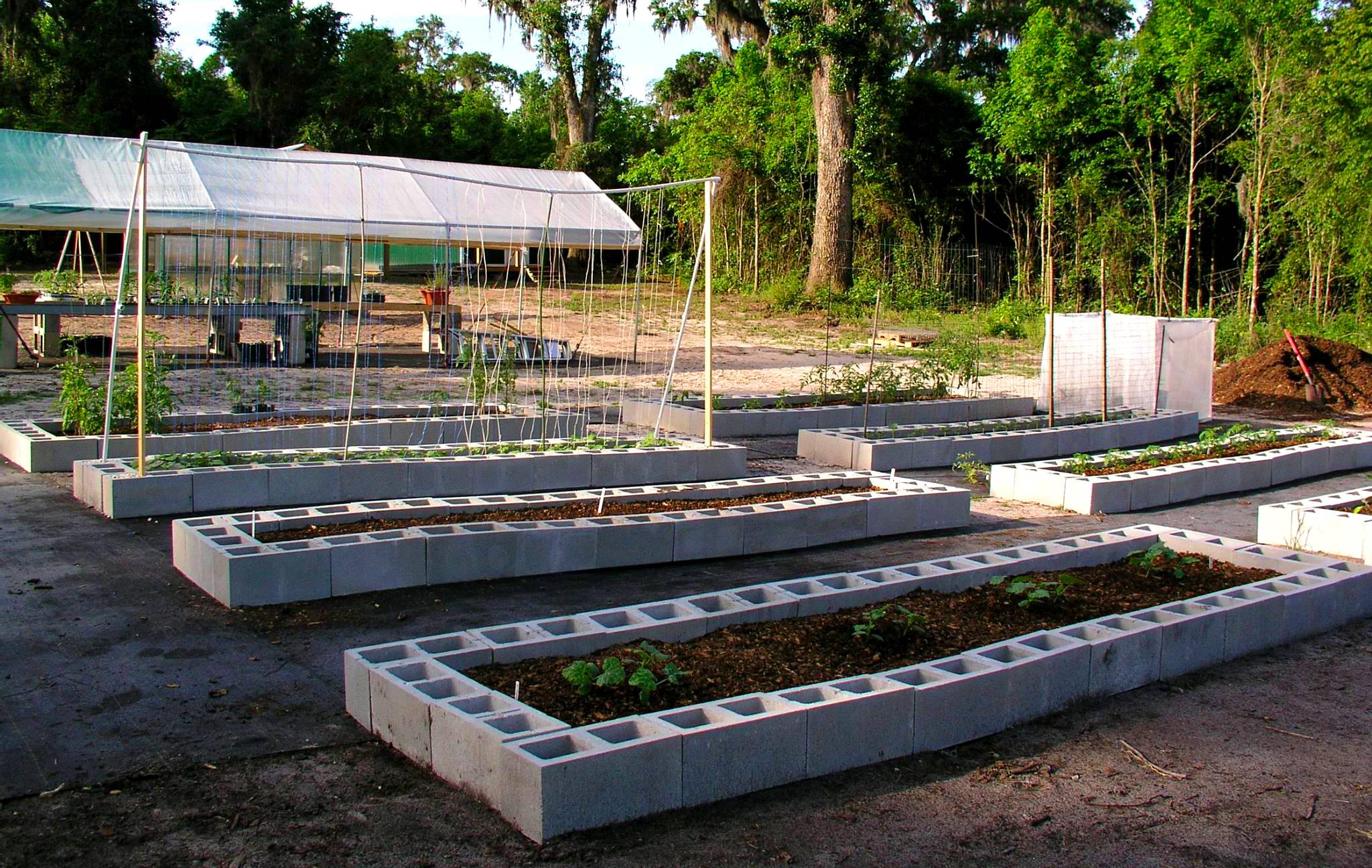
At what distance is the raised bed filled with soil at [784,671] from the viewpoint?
10.9 ft

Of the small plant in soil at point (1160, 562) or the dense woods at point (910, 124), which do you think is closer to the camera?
the small plant in soil at point (1160, 562)

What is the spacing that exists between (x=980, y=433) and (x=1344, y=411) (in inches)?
272

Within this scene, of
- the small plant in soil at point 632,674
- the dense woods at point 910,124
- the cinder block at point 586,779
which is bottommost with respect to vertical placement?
the cinder block at point 586,779

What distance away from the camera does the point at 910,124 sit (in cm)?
2622

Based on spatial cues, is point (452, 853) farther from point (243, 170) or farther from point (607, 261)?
point (607, 261)

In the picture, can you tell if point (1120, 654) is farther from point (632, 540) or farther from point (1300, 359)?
point (1300, 359)

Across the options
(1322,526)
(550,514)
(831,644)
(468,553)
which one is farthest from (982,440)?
(831,644)

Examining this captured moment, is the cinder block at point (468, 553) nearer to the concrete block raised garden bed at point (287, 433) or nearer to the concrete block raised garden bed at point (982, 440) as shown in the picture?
the concrete block raised garden bed at point (287, 433)

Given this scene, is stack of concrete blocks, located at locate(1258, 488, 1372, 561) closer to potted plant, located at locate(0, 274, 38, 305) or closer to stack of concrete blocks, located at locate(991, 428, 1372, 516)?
stack of concrete blocks, located at locate(991, 428, 1372, 516)

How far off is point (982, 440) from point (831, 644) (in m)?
6.11

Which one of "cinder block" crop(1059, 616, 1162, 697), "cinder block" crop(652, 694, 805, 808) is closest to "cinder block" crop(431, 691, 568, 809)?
"cinder block" crop(652, 694, 805, 808)

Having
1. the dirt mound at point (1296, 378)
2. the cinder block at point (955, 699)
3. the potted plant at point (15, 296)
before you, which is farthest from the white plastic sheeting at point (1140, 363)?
the potted plant at point (15, 296)

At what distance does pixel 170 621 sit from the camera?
5.03 m

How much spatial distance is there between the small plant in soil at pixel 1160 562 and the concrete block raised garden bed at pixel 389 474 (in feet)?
12.4
